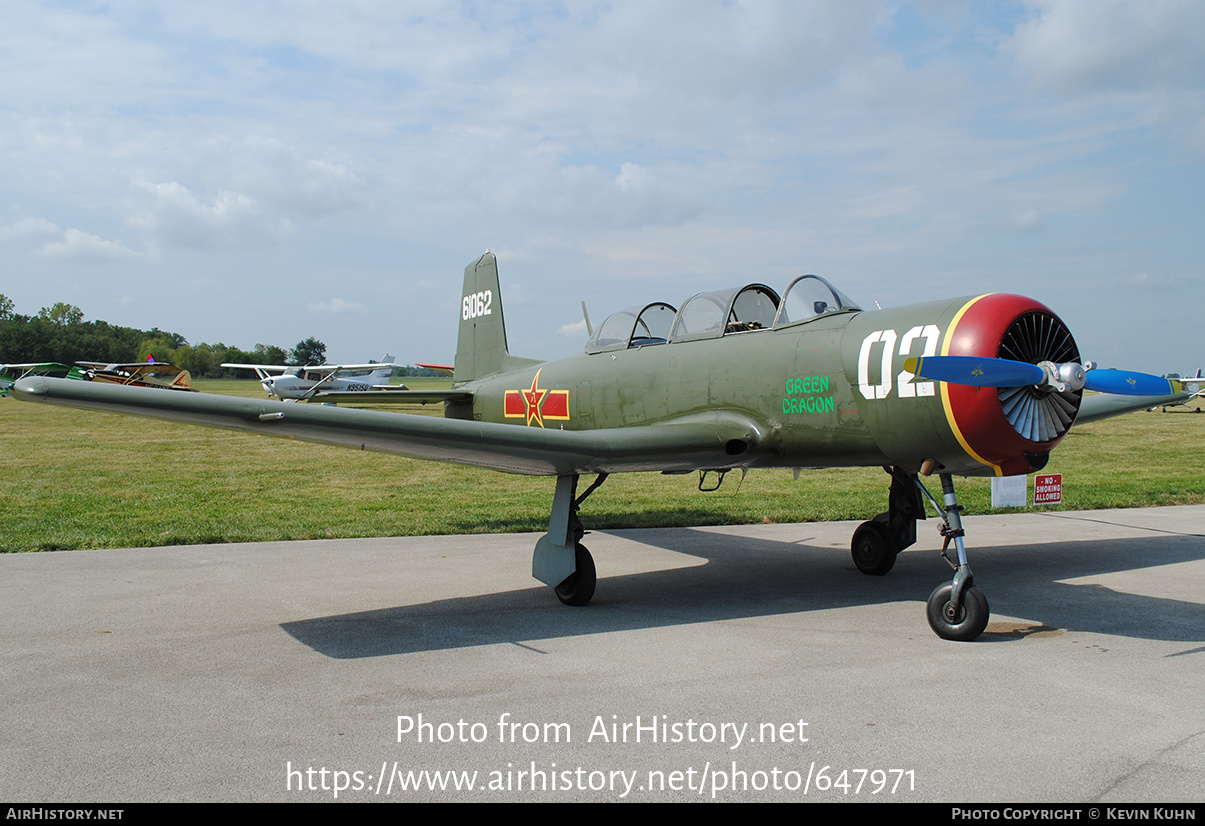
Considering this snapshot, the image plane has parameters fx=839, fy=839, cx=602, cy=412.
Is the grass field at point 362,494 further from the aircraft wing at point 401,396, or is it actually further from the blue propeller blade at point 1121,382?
the blue propeller blade at point 1121,382

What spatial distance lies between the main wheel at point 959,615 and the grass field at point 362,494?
5.47 m

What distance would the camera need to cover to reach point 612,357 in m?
8.22

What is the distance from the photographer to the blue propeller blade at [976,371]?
16.3ft

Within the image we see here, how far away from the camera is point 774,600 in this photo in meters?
6.61

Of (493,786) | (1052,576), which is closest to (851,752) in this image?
(493,786)

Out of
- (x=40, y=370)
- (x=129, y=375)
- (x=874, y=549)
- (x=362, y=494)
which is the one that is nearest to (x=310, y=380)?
(x=129, y=375)

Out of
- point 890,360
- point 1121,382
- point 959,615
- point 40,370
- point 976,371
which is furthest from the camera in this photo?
point 40,370

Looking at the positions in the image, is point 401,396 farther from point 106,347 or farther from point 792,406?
point 106,347

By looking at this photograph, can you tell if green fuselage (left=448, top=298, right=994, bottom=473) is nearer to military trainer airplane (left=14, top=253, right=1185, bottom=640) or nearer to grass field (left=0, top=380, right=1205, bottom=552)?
military trainer airplane (left=14, top=253, right=1185, bottom=640)

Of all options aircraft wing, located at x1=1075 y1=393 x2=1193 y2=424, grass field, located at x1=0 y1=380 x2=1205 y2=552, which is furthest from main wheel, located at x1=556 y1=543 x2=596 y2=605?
aircraft wing, located at x1=1075 y1=393 x2=1193 y2=424

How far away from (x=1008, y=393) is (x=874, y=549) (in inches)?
113

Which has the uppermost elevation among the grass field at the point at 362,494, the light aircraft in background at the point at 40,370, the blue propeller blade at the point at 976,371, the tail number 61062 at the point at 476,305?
the tail number 61062 at the point at 476,305

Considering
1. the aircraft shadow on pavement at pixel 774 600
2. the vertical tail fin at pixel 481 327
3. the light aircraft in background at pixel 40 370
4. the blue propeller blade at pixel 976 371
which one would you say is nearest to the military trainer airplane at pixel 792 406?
the blue propeller blade at pixel 976 371
